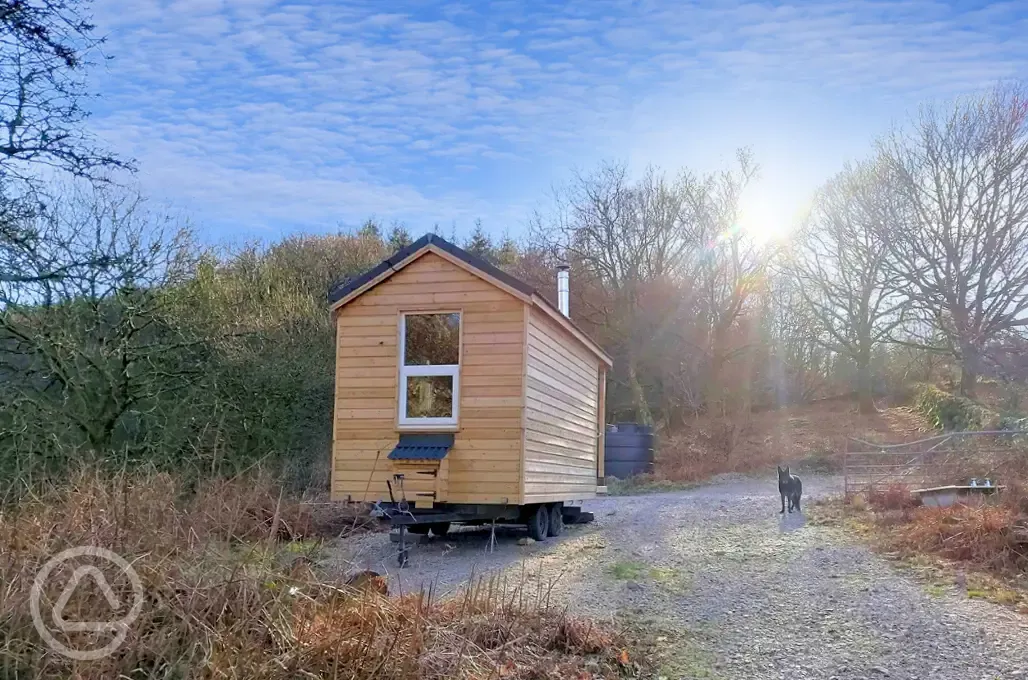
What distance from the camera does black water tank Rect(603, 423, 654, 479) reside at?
68.9ft

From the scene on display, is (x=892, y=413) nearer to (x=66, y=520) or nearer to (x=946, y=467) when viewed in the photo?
(x=946, y=467)

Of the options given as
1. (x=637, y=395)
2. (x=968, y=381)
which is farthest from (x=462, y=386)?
(x=968, y=381)

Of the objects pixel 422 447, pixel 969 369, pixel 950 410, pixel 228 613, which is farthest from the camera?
pixel 969 369

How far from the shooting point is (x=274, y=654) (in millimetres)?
3799

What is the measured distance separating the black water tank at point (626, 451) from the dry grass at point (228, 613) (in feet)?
52.0

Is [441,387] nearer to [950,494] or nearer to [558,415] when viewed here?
[558,415]

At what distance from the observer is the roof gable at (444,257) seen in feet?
32.7

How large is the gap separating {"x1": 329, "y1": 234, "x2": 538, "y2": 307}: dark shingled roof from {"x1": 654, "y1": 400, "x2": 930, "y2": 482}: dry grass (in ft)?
40.1

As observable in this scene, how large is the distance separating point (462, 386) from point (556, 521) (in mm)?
2990

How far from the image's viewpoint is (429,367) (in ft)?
33.8

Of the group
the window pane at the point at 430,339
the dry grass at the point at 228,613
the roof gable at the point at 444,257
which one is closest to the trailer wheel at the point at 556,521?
the window pane at the point at 430,339

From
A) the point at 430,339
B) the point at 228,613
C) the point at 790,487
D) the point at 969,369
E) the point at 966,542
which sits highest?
the point at 969,369

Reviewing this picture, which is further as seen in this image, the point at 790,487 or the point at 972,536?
the point at 790,487

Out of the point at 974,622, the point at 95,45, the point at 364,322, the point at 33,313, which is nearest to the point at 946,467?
the point at 974,622
